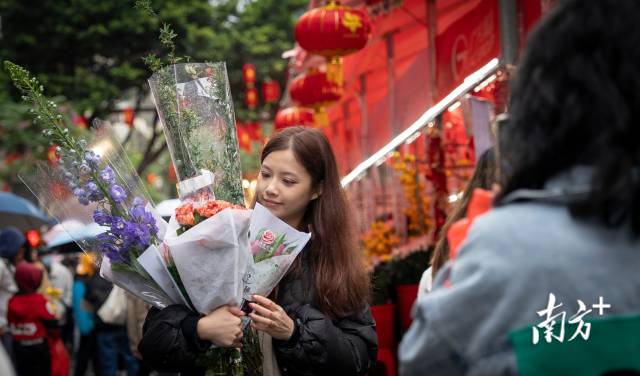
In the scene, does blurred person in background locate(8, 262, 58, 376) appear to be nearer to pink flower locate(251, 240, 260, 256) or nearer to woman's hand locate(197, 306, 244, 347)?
pink flower locate(251, 240, 260, 256)

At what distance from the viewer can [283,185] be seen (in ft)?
10.7

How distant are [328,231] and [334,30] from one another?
4.75m

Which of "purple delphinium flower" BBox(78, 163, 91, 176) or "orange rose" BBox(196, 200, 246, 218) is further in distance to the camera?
"purple delphinium flower" BBox(78, 163, 91, 176)

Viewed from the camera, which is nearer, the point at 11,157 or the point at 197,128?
the point at 197,128

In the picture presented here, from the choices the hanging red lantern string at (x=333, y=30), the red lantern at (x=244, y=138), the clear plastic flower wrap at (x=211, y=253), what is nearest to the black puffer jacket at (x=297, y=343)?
the clear plastic flower wrap at (x=211, y=253)

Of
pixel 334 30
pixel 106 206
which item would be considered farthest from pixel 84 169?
pixel 334 30

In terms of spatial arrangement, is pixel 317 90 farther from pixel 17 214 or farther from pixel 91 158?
pixel 91 158

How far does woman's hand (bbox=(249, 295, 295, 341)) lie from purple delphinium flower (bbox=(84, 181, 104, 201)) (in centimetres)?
64

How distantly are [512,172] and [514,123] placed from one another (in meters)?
0.10

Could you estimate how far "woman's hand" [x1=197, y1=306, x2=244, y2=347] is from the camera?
276cm

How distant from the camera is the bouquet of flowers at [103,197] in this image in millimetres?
2846

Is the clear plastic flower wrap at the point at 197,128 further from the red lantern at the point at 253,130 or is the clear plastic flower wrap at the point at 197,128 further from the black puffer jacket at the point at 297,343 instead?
the red lantern at the point at 253,130

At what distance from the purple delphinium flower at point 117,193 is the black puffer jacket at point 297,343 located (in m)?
0.42

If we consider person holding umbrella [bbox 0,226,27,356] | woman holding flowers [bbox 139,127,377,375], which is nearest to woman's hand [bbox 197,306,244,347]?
woman holding flowers [bbox 139,127,377,375]
